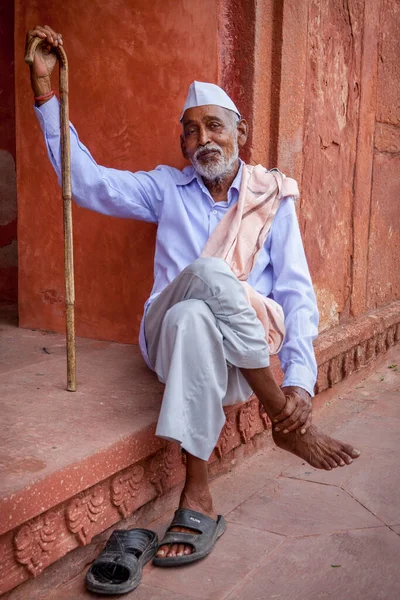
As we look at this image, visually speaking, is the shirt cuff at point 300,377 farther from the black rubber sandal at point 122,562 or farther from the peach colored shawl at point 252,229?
the black rubber sandal at point 122,562

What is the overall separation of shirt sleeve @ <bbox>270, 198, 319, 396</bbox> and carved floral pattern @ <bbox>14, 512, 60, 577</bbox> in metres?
1.01

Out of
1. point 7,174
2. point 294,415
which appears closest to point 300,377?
point 294,415

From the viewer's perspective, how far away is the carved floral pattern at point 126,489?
2312 mm

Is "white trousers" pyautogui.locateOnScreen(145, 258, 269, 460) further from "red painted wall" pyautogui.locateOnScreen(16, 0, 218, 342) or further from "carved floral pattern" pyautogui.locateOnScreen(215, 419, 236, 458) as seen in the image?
"red painted wall" pyautogui.locateOnScreen(16, 0, 218, 342)

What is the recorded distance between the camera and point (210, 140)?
303cm

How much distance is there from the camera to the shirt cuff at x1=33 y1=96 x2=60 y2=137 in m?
2.65

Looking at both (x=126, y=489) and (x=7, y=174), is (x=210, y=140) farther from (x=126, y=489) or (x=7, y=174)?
(x=7, y=174)

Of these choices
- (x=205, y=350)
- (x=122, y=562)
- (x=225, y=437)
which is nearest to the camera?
(x=122, y=562)

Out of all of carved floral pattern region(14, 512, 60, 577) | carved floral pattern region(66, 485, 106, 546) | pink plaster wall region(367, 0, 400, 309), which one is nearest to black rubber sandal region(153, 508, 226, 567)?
carved floral pattern region(66, 485, 106, 546)

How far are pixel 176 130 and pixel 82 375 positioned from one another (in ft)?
4.05

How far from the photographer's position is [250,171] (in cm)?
316

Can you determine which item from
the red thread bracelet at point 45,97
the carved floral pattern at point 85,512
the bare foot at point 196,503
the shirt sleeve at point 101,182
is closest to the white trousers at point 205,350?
the bare foot at point 196,503

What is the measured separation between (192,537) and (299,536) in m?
0.41

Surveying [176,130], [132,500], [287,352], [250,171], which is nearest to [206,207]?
[250,171]
